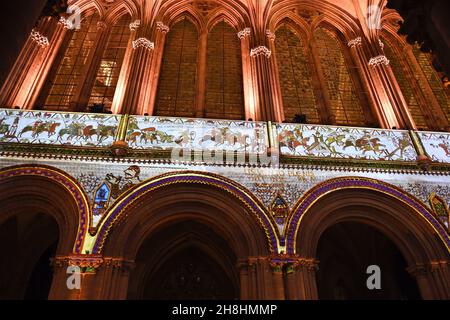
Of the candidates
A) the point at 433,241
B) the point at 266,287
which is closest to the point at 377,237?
the point at 433,241

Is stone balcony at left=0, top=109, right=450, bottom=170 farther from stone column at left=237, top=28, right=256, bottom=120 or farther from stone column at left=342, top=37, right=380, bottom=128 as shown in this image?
stone column at left=342, top=37, right=380, bottom=128

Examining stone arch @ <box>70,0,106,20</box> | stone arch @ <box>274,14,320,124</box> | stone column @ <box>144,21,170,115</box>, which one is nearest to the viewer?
stone column @ <box>144,21,170,115</box>

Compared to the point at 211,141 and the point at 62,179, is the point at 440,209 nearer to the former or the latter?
the point at 211,141

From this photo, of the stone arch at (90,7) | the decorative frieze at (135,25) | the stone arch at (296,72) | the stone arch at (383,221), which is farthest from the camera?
the stone arch at (90,7)

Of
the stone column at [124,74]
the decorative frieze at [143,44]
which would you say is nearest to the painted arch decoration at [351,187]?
the stone column at [124,74]

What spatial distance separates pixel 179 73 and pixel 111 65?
2.10 metres

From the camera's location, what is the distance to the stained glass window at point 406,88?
36.4ft

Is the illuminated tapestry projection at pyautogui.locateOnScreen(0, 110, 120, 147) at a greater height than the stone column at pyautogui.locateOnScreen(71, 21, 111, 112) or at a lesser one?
lesser

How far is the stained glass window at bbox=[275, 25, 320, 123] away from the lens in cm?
1075

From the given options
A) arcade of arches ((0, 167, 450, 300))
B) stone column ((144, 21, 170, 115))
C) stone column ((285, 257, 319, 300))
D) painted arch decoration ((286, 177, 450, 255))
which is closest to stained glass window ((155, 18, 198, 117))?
stone column ((144, 21, 170, 115))

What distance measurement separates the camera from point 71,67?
36.2 ft

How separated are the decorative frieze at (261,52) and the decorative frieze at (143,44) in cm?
307

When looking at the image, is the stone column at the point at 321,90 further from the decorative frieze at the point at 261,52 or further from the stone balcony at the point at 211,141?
the decorative frieze at the point at 261,52

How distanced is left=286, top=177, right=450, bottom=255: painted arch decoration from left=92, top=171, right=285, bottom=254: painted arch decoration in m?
0.39
